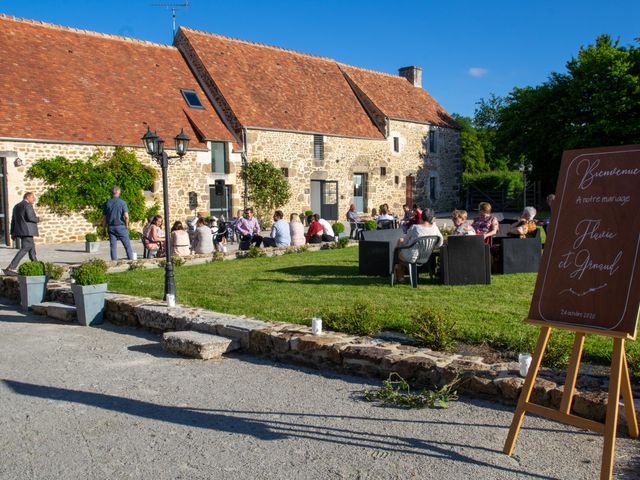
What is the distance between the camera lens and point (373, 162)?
95.8ft

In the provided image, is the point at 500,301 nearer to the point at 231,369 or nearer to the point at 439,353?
the point at 439,353

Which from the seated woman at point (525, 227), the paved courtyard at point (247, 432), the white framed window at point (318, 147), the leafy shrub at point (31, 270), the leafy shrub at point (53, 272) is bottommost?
the paved courtyard at point (247, 432)

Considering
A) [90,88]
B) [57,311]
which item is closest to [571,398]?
[57,311]

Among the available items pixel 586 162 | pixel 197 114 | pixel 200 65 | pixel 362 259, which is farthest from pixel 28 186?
pixel 586 162

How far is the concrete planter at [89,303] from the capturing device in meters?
7.81

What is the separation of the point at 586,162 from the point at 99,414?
12.4ft

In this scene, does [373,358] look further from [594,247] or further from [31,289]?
[31,289]

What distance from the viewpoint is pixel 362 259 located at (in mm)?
10273

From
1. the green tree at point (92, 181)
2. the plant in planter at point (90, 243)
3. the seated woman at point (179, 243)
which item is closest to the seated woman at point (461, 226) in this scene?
the seated woman at point (179, 243)

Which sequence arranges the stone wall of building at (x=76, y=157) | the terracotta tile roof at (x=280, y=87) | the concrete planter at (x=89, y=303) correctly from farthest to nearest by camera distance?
1. the terracotta tile roof at (x=280, y=87)
2. the stone wall of building at (x=76, y=157)
3. the concrete planter at (x=89, y=303)

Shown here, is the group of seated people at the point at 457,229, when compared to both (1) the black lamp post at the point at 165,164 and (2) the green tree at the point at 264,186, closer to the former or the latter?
(1) the black lamp post at the point at 165,164

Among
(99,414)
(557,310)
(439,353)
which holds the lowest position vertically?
(99,414)

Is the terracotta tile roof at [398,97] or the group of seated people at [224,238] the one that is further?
the terracotta tile roof at [398,97]

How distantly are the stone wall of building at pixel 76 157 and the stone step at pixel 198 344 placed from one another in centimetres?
1380
